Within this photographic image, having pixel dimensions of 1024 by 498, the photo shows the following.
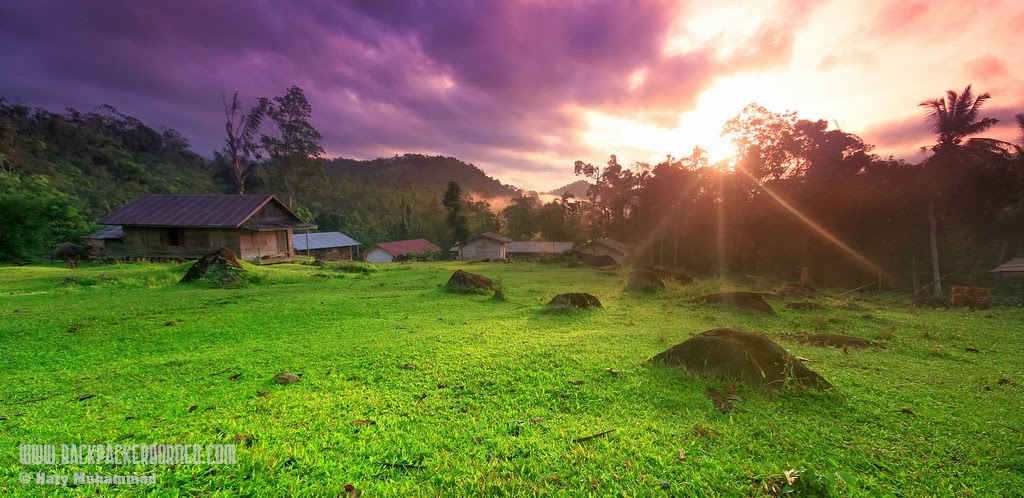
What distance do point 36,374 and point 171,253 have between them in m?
21.6

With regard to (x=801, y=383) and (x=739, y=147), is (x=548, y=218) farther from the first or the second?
(x=801, y=383)

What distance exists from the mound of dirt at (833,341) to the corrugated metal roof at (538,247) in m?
40.4

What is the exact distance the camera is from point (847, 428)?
3.03 meters

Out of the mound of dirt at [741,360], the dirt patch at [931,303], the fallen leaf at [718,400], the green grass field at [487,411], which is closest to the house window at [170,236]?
the green grass field at [487,411]

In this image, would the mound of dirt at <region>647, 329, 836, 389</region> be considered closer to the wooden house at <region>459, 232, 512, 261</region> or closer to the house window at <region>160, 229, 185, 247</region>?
the house window at <region>160, 229, 185, 247</region>

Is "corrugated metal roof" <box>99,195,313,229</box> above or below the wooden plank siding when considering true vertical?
above

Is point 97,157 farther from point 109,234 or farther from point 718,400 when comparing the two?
point 718,400

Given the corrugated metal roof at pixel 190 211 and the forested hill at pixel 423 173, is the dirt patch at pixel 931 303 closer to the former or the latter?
the corrugated metal roof at pixel 190 211

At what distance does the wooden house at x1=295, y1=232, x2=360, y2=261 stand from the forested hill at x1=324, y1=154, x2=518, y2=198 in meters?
53.2

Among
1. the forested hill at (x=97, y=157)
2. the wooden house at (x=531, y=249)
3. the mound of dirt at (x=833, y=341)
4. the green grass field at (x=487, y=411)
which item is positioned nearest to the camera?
the green grass field at (x=487, y=411)

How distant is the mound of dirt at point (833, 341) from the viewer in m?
→ 5.89

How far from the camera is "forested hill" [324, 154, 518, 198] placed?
102 metres

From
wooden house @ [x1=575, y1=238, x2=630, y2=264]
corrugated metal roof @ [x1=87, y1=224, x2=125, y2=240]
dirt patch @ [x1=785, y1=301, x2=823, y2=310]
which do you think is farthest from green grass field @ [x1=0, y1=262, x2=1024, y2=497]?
wooden house @ [x1=575, y1=238, x2=630, y2=264]

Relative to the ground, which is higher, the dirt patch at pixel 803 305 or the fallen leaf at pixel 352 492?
the fallen leaf at pixel 352 492
